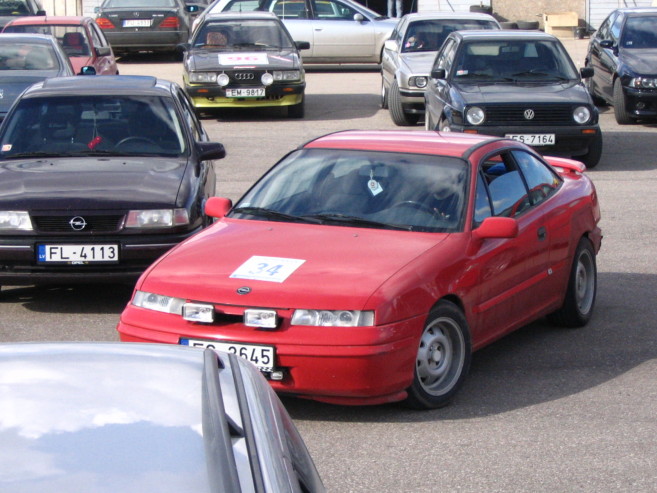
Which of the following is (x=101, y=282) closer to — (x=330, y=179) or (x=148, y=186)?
(x=148, y=186)

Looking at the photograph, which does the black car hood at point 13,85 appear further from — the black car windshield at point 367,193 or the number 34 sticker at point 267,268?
the number 34 sticker at point 267,268

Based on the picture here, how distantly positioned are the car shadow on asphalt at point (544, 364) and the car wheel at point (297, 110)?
1050 cm

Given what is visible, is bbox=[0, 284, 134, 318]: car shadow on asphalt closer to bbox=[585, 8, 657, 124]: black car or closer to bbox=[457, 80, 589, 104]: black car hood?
bbox=[457, 80, 589, 104]: black car hood

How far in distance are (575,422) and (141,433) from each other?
3668 mm

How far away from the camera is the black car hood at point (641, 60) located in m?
16.8

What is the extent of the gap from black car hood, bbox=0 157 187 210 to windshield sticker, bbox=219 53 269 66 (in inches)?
357

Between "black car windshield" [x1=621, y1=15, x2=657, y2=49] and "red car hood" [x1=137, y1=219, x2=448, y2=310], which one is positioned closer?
"red car hood" [x1=137, y1=219, x2=448, y2=310]

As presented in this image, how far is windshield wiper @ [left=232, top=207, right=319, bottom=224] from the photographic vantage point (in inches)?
260

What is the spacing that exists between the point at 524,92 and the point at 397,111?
3874 mm

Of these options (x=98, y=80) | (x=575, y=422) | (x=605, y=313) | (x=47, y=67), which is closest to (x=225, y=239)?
(x=575, y=422)

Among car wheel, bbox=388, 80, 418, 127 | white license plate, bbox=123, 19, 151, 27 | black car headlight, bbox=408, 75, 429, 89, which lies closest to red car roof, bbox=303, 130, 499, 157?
black car headlight, bbox=408, 75, 429, 89

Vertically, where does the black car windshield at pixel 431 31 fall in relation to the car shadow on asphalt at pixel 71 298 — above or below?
above

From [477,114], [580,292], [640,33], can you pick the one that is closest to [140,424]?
[580,292]

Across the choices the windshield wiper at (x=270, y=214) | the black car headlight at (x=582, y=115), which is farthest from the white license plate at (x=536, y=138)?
the windshield wiper at (x=270, y=214)
